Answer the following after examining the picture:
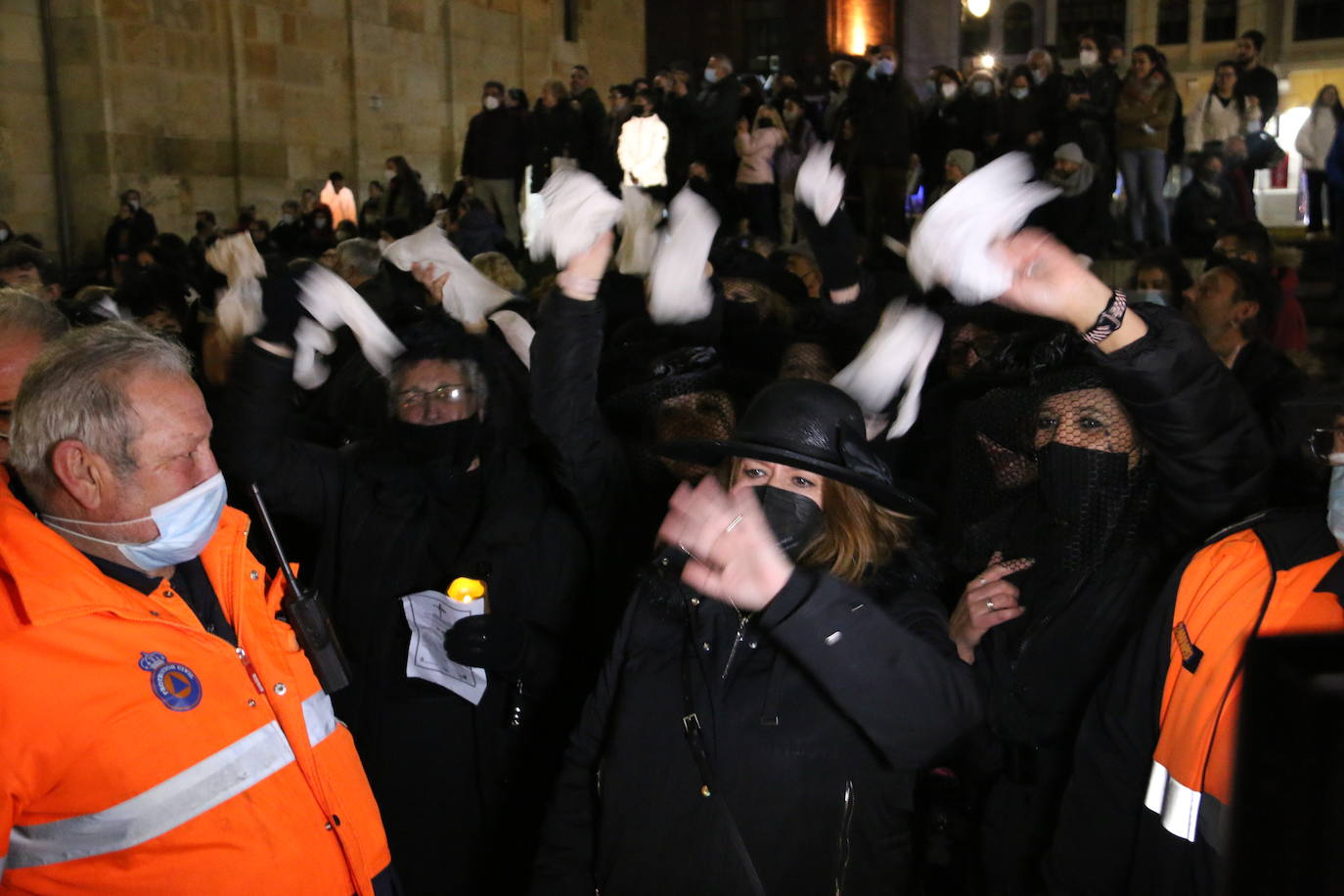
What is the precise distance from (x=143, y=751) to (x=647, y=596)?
0.92 m

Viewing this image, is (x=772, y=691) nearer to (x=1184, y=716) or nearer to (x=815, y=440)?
(x=815, y=440)

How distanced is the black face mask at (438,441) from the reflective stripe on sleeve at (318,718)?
883 mm

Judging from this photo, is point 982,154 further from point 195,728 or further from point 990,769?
point 195,728

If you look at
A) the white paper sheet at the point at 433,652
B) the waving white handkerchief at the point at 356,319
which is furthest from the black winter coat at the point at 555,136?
the white paper sheet at the point at 433,652

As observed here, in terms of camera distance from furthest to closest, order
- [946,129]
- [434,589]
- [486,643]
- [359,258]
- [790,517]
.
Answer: [946,129] → [359,258] → [434,589] → [486,643] → [790,517]

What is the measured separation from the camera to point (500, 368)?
3.32m

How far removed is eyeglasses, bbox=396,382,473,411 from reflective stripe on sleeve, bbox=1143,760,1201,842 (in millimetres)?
1922

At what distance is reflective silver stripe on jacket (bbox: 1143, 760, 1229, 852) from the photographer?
5.96 ft

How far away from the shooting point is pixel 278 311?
2832 millimetres

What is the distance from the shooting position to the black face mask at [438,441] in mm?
2963

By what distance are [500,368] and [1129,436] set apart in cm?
175

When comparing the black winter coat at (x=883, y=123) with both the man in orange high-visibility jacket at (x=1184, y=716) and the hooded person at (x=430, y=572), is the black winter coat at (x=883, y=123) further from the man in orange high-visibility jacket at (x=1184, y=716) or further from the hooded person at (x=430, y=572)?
the man in orange high-visibility jacket at (x=1184, y=716)


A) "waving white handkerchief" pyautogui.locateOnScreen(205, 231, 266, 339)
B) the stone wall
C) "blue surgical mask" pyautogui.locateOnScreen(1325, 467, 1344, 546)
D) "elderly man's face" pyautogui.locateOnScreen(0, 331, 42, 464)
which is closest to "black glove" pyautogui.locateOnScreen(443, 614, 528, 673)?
"waving white handkerchief" pyautogui.locateOnScreen(205, 231, 266, 339)

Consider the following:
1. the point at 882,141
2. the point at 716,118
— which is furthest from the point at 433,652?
the point at 716,118
